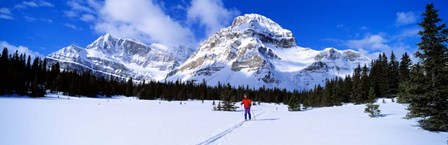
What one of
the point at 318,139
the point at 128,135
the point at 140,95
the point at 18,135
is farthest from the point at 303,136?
the point at 140,95

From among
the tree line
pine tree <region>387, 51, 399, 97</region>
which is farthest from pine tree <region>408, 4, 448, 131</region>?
pine tree <region>387, 51, 399, 97</region>

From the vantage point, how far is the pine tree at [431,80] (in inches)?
722

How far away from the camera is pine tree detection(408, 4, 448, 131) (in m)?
18.3

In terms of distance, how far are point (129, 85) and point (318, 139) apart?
135945 millimetres

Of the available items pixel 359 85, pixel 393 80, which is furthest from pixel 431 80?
pixel 393 80

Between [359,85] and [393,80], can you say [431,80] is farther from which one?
[393,80]

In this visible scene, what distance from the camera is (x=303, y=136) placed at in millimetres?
15094

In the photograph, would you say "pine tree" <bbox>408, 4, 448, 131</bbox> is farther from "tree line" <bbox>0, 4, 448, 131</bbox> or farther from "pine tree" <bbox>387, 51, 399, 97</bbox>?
"pine tree" <bbox>387, 51, 399, 97</bbox>

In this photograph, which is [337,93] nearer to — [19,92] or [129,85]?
[19,92]

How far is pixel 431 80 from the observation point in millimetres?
19188

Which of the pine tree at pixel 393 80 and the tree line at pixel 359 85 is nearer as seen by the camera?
the tree line at pixel 359 85

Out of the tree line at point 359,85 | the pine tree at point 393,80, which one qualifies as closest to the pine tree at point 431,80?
the tree line at point 359,85

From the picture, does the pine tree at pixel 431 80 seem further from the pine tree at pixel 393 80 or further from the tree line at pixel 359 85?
the pine tree at pixel 393 80

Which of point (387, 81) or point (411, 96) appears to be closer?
point (411, 96)
